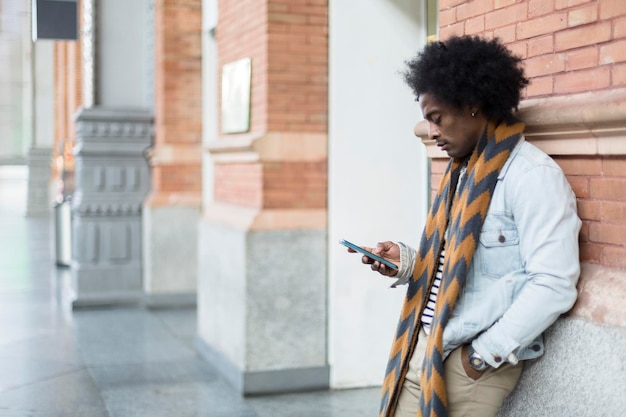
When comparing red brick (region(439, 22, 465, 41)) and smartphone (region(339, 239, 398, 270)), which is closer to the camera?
smartphone (region(339, 239, 398, 270))

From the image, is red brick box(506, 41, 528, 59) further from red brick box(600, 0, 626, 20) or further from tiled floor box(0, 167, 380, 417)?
tiled floor box(0, 167, 380, 417)

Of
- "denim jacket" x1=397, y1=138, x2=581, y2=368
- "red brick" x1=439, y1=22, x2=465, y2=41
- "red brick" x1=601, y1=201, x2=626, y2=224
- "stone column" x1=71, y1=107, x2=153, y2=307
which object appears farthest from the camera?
"stone column" x1=71, y1=107, x2=153, y2=307

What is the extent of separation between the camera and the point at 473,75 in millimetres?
2930

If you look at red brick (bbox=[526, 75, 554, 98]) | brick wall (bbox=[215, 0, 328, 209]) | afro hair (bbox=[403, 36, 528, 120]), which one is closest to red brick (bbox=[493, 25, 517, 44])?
red brick (bbox=[526, 75, 554, 98])

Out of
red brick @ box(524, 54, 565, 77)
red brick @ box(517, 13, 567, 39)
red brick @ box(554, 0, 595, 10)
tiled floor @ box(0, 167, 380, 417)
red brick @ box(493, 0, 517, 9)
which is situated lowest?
tiled floor @ box(0, 167, 380, 417)

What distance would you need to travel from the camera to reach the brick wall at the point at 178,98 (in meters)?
10.7

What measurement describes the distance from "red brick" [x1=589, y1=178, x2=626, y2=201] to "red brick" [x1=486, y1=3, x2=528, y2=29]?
2.66 feet

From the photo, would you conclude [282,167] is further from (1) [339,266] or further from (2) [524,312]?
(2) [524,312]

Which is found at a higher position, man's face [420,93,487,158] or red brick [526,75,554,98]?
red brick [526,75,554,98]

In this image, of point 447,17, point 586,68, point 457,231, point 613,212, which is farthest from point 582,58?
point 447,17

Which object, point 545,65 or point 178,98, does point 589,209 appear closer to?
point 545,65

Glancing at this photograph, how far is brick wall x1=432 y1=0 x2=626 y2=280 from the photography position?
306 centimetres

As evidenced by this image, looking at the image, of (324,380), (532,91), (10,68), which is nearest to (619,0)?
(532,91)

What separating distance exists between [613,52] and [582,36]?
0.19m
